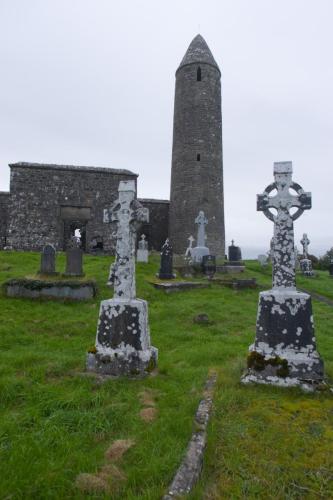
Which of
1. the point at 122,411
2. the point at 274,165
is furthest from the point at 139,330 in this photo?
the point at 274,165

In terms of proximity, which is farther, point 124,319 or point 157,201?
point 157,201

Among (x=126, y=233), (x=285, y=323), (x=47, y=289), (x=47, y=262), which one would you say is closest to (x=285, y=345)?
(x=285, y=323)

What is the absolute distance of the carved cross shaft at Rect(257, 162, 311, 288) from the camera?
4.71 metres

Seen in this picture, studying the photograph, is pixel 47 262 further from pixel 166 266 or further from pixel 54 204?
pixel 54 204

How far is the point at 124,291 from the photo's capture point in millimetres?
5031

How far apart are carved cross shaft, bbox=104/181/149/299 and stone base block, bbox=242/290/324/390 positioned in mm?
1848

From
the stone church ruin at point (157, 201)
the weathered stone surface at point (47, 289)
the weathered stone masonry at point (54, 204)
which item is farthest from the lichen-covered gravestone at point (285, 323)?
the weathered stone masonry at point (54, 204)

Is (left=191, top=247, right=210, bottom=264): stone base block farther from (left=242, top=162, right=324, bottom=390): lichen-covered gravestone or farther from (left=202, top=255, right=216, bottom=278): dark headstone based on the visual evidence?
(left=242, top=162, right=324, bottom=390): lichen-covered gravestone

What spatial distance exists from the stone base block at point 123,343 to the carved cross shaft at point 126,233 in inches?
9.0

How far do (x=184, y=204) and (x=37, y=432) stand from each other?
878 inches

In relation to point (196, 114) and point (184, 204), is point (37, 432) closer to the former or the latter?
point (184, 204)

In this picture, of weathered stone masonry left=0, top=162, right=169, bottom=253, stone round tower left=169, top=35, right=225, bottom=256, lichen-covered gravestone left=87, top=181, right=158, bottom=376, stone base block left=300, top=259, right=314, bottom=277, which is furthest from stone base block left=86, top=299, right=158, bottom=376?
stone round tower left=169, top=35, right=225, bottom=256

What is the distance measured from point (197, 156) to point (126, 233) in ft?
67.4

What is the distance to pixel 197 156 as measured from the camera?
24594 millimetres
